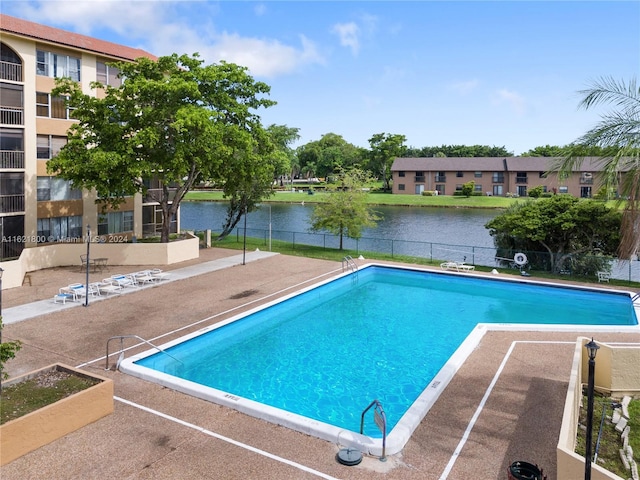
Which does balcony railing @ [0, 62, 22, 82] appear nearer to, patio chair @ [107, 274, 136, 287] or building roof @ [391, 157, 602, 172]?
patio chair @ [107, 274, 136, 287]

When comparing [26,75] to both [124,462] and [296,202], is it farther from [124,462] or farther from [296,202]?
[296,202]

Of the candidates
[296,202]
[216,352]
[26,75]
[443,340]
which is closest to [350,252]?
[443,340]

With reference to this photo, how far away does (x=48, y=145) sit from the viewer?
2777 cm

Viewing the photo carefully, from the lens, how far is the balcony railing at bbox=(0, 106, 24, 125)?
25.8m

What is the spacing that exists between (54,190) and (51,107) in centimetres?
443

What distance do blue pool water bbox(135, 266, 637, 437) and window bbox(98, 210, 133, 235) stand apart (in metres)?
15.1

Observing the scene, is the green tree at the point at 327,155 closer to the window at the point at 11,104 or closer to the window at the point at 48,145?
the window at the point at 48,145

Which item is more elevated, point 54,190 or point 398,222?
point 54,190

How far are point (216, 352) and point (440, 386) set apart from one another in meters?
7.17

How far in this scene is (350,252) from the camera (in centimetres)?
3344

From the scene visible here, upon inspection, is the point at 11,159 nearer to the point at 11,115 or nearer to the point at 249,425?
the point at 11,115

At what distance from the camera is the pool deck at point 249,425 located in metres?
8.97

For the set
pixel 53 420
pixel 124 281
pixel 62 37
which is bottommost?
pixel 53 420

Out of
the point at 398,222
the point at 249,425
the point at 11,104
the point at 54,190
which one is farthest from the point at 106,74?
the point at 398,222
